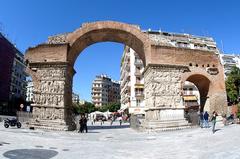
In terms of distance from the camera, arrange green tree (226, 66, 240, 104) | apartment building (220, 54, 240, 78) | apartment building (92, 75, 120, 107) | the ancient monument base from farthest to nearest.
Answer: apartment building (92, 75, 120, 107)
apartment building (220, 54, 240, 78)
green tree (226, 66, 240, 104)
the ancient monument base

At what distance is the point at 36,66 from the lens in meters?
19.5

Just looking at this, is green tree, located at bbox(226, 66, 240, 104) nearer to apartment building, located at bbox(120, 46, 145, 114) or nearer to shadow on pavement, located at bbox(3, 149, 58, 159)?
apartment building, located at bbox(120, 46, 145, 114)

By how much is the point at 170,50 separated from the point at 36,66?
9.89 meters

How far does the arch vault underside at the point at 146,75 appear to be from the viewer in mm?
18797

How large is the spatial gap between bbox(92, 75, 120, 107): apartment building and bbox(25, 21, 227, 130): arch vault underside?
78.0 m

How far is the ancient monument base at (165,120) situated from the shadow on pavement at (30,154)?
936 centimetres

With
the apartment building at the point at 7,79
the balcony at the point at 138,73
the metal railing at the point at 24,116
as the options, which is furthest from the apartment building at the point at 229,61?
the metal railing at the point at 24,116

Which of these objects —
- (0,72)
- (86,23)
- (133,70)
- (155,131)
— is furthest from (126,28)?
(0,72)

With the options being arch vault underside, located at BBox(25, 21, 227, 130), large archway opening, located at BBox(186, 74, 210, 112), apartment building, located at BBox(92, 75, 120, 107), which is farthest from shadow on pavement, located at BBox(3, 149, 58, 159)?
apartment building, located at BBox(92, 75, 120, 107)

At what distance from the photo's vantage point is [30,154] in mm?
9242

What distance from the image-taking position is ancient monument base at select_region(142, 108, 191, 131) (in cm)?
1812

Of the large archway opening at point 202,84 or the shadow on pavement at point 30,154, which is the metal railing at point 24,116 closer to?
the shadow on pavement at point 30,154

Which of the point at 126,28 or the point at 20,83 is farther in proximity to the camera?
the point at 20,83

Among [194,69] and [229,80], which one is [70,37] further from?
[229,80]
